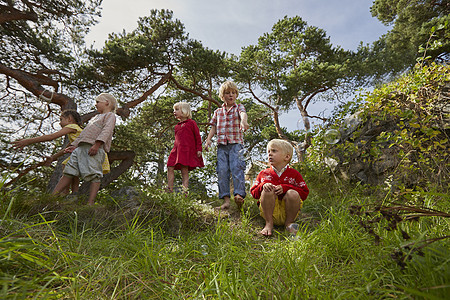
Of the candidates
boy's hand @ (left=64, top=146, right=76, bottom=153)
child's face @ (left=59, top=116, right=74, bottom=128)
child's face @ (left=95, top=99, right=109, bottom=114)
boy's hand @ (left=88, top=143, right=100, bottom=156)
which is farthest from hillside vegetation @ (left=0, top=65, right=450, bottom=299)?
child's face @ (left=59, top=116, right=74, bottom=128)

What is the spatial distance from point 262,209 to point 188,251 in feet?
4.12

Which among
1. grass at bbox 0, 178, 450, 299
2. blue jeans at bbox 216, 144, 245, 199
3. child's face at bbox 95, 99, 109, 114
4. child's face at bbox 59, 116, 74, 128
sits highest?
child's face at bbox 95, 99, 109, 114

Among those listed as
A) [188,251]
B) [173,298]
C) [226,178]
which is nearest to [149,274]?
[173,298]

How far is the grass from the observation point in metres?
1.05

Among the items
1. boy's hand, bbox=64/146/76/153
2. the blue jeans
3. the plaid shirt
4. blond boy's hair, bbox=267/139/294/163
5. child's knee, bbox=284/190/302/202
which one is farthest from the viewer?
the plaid shirt

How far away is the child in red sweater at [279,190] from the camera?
107 inches

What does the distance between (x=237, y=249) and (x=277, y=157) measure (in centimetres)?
143

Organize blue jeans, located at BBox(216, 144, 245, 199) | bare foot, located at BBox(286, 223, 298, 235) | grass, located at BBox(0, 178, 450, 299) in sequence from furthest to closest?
blue jeans, located at BBox(216, 144, 245, 199) → bare foot, located at BBox(286, 223, 298, 235) → grass, located at BBox(0, 178, 450, 299)

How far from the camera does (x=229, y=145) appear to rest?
377 centimetres

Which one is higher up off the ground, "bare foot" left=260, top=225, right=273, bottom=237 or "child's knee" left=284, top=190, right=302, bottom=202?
"child's knee" left=284, top=190, right=302, bottom=202

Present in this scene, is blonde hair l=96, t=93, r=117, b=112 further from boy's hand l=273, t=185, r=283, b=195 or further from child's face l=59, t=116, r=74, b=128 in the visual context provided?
boy's hand l=273, t=185, r=283, b=195

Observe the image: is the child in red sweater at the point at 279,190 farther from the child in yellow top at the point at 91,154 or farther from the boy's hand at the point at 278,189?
the child in yellow top at the point at 91,154

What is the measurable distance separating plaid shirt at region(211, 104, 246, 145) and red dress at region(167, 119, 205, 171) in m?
0.47

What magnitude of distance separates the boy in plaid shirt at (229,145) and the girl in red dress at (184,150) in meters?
0.33
